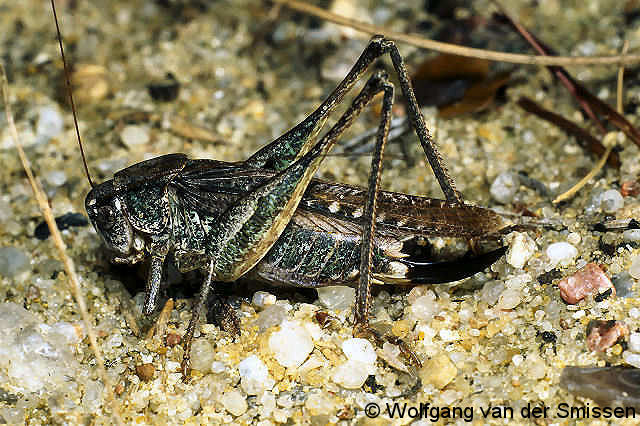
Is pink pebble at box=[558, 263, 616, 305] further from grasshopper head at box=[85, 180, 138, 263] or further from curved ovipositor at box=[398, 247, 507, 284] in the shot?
grasshopper head at box=[85, 180, 138, 263]

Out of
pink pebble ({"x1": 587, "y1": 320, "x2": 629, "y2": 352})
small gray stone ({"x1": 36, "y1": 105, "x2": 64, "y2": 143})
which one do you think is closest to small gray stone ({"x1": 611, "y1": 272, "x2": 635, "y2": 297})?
pink pebble ({"x1": 587, "y1": 320, "x2": 629, "y2": 352})

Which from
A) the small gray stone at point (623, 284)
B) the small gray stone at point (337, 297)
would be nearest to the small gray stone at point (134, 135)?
the small gray stone at point (337, 297)

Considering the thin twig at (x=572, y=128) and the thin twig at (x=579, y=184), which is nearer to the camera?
the thin twig at (x=579, y=184)

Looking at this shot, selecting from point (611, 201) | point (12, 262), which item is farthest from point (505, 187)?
point (12, 262)

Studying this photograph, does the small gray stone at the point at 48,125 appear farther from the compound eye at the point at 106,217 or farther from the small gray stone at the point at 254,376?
the small gray stone at the point at 254,376

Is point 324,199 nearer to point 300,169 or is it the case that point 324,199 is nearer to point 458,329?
point 300,169

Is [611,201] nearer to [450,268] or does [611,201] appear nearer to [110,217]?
[450,268]
